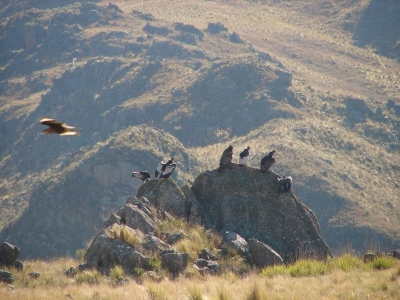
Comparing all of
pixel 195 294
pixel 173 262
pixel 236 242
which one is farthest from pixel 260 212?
pixel 195 294

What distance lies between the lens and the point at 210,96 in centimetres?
10169

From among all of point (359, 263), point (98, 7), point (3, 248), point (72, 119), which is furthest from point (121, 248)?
point (98, 7)

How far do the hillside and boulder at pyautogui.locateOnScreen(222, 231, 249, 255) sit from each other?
48.7 meters

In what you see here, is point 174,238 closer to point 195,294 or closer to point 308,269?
point 308,269

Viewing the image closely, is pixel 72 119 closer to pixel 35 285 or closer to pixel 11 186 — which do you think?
pixel 11 186

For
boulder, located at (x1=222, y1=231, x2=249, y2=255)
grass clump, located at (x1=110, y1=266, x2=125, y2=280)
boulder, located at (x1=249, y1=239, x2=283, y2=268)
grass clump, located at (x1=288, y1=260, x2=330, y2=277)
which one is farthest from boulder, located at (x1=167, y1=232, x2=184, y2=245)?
grass clump, located at (x1=288, y1=260, x2=330, y2=277)

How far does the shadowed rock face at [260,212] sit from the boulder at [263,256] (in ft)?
4.09

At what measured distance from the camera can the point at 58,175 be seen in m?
79.4

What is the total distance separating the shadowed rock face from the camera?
68.1 feet

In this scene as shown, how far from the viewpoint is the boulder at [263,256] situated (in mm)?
18906

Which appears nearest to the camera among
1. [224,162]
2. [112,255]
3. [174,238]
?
[112,255]

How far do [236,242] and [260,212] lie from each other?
2195mm

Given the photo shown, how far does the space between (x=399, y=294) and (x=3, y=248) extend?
12.1m

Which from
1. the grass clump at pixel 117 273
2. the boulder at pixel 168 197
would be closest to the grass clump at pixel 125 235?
the grass clump at pixel 117 273
